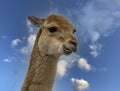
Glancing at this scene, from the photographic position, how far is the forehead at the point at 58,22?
6.79m

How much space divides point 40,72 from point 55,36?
983 mm

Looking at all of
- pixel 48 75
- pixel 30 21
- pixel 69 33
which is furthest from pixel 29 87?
pixel 30 21

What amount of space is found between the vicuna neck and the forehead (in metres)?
0.71

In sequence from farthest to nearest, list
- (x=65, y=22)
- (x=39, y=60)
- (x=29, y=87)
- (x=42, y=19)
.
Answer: (x=42, y=19) → (x=65, y=22) → (x=39, y=60) → (x=29, y=87)

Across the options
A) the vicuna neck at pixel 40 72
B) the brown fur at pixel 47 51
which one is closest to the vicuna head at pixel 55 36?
the brown fur at pixel 47 51

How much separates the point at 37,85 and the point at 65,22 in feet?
6.01

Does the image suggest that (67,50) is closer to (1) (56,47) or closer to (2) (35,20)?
(1) (56,47)

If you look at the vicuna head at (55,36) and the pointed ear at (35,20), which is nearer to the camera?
the vicuna head at (55,36)

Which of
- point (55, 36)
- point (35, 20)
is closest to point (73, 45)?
point (55, 36)

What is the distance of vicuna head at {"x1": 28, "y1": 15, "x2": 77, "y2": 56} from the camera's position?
6.26 meters

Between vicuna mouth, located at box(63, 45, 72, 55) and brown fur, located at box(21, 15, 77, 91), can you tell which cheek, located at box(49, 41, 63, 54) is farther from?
vicuna mouth, located at box(63, 45, 72, 55)

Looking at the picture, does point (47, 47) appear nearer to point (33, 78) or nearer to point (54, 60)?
point (54, 60)

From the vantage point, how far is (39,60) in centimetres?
645

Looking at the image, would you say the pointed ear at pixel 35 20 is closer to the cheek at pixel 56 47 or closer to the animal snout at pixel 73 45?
the cheek at pixel 56 47
